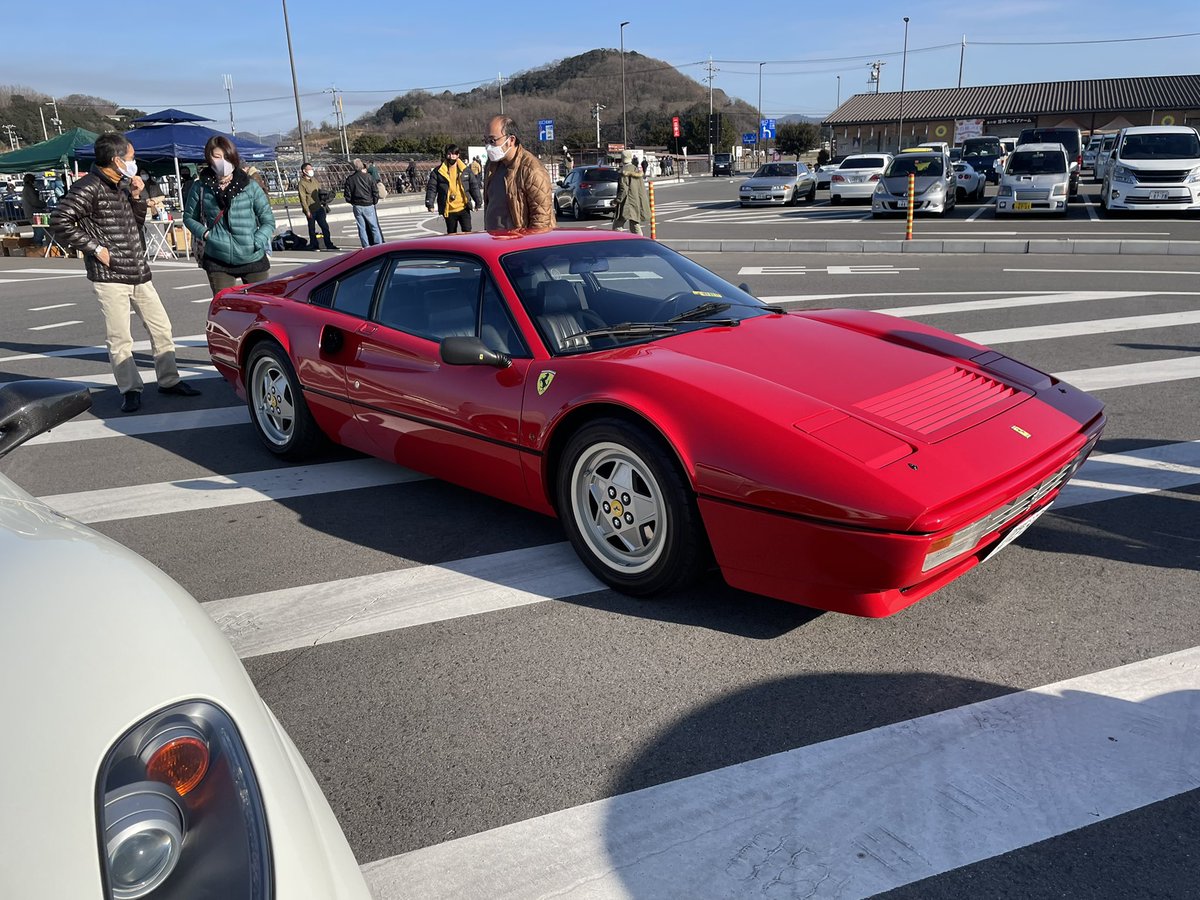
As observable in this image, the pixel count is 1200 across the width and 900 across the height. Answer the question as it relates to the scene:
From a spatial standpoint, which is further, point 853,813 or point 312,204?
point 312,204

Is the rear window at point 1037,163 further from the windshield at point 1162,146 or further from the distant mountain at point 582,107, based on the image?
the distant mountain at point 582,107

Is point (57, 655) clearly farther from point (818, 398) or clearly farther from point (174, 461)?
point (174, 461)

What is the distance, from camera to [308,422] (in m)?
5.22

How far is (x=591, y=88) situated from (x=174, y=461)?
163 meters

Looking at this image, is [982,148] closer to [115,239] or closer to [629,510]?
[115,239]

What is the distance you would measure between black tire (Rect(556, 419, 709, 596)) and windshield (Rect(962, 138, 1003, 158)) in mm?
40079

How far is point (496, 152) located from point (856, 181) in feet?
73.7

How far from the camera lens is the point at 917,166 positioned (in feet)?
76.4

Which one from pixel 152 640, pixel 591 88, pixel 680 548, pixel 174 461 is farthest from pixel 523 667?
pixel 591 88

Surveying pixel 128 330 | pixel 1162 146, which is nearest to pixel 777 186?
pixel 1162 146

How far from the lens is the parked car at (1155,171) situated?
1955cm

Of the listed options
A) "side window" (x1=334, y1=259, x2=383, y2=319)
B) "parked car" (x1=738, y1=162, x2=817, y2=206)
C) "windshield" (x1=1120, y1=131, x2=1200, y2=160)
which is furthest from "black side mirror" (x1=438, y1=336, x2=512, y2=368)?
"parked car" (x1=738, y1=162, x2=817, y2=206)

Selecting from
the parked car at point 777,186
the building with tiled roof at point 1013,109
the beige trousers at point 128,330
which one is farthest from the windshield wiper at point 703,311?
the building with tiled roof at point 1013,109

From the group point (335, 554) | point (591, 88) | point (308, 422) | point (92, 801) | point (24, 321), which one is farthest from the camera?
point (591, 88)
